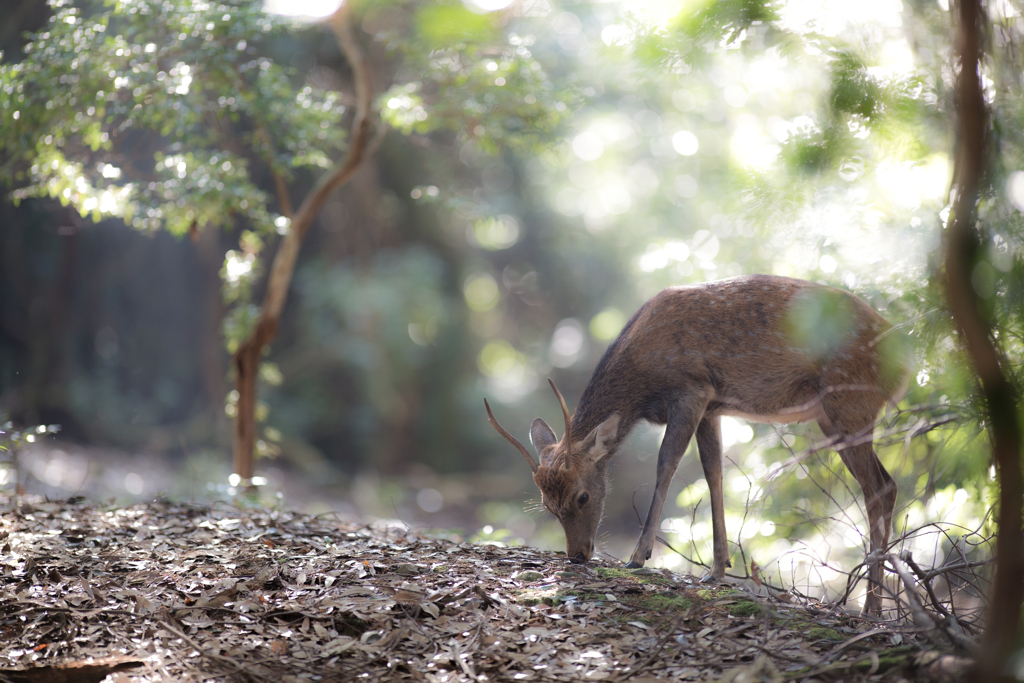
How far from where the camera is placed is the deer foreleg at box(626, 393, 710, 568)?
16.1 feet

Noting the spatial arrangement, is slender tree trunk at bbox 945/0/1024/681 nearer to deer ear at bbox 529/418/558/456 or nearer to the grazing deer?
the grazing deer

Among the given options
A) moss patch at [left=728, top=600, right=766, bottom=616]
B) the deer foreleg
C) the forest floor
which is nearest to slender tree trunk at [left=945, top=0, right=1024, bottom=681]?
the forest floor

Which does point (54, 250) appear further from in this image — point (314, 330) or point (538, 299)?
point (538, 299)

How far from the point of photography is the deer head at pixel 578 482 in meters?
5.04

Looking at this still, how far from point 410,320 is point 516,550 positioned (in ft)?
34.7

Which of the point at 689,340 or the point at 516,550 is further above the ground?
the point at 689,340

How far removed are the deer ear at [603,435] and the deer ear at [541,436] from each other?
44 centimetres

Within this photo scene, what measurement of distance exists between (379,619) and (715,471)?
8.94 feet

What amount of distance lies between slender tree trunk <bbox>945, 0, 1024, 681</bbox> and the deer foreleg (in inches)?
102

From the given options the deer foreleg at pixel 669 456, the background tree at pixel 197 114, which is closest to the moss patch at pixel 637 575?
the deer foreleg at pixel 669 456

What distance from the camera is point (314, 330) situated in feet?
52.5

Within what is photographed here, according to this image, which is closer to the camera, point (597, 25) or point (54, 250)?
point (597, 25)

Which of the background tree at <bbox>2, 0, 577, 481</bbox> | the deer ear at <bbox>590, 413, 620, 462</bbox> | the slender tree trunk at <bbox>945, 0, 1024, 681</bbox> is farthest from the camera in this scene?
the background tree at <bbox>2, 0, 577, 481</bbox>

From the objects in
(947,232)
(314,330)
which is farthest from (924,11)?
(314,330)
